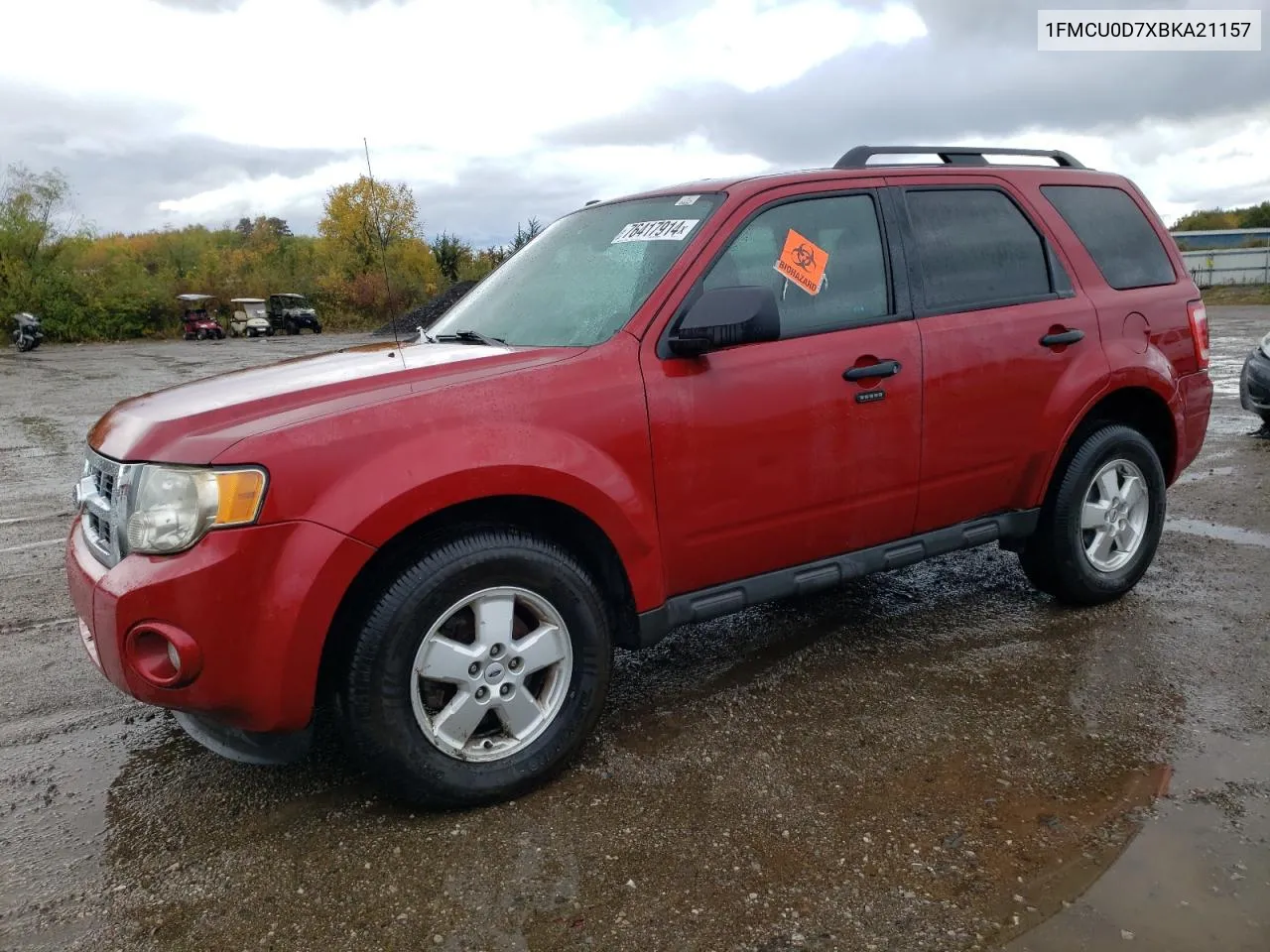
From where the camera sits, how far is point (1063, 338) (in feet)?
12.9

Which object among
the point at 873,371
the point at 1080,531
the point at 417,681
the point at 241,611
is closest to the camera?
the point at 241,611

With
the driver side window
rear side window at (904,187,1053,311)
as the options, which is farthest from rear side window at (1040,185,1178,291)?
the driver side window

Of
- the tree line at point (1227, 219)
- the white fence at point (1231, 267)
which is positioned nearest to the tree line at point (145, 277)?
the white fence at point (1231, 267)

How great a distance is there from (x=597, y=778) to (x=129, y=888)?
130 cm

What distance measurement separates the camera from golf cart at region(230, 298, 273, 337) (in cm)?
4094

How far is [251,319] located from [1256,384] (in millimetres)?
39596

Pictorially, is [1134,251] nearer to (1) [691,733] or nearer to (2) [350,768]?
(1) [691,733]

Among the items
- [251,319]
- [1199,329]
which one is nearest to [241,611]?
[1199,329]

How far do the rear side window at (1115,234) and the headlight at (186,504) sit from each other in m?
3.50

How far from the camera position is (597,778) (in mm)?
3014

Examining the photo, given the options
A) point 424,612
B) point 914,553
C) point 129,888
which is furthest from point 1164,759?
point 129,888

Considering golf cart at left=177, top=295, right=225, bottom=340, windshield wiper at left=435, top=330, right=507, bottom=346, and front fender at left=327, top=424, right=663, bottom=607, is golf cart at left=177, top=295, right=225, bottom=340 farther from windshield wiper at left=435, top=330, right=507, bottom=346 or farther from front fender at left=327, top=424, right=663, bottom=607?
front fender at left=327, top=424, right=663, bottom=607

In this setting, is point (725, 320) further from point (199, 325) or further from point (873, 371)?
point (199, 325)

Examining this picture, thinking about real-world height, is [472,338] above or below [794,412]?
above
